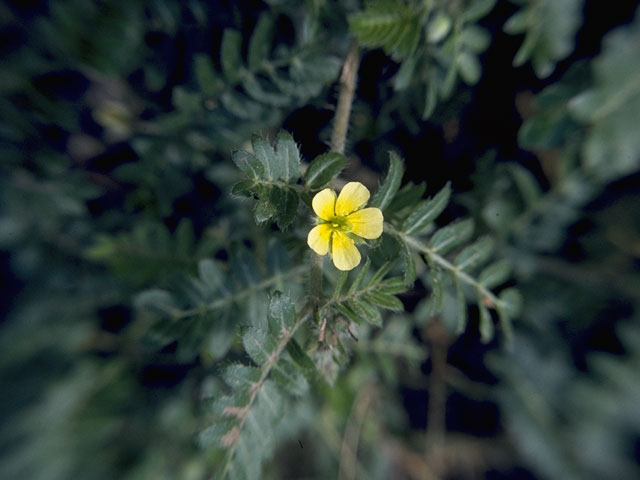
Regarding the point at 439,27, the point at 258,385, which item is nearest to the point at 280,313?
the point at 258,385

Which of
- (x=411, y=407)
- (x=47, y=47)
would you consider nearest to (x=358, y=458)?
(x=411, y=407)

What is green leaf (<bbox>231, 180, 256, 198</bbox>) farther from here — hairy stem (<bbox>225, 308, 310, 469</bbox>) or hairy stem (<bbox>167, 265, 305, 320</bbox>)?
hairy stem (<bbox>167, 265, 305, 320</bbox>)

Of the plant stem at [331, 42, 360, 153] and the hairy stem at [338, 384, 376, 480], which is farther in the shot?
the hairy stem at [338, 384, 376, 480]

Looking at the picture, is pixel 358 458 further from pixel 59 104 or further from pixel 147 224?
pixel 59 104

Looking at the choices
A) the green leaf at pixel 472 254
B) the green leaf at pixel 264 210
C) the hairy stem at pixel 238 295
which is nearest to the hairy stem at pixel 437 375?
the green leaf at pixel 472 254

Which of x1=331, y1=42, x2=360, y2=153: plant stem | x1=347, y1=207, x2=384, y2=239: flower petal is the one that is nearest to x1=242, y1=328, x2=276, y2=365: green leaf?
x1=347, y1=207, x2=384, y2=239: flower petal
